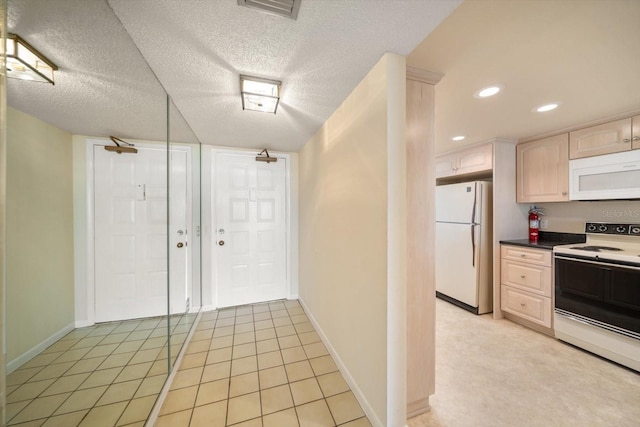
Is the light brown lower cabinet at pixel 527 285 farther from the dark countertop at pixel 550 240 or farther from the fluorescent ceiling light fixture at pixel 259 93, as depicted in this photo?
the fluorescent ceiling light fixture at pixel 259 93

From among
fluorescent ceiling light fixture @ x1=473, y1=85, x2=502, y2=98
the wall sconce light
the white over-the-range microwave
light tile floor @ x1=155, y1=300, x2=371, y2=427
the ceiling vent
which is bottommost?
light tile floor @ x1=155, y1=300, x2=371, y2=427

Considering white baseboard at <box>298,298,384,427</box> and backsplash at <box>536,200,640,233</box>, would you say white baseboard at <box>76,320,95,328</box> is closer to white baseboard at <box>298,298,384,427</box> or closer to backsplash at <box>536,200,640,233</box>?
white baseboard at <box>298,298,384,427</box>

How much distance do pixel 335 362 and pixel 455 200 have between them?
8.38 ft

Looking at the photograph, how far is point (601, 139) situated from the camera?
2.07 meters

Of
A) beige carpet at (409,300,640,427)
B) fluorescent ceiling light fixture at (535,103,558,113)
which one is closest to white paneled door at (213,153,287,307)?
beige carpet at (409,300,640,427)

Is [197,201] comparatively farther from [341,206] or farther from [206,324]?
[341,206]

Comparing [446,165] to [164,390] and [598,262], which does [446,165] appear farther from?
[164,390]

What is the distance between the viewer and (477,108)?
6.14 ft

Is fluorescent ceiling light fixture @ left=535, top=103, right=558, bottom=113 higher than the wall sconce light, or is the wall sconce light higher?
fluorescent ceiling light fixture @ left=535, top=103, right=558, bottom=113

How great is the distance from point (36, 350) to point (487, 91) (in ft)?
9.31

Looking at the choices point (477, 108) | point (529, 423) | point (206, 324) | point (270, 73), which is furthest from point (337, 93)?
point (206, 324)

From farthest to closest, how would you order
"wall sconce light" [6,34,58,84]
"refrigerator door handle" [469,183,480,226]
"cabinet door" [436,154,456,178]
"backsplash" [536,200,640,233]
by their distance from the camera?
"cabinet door" [436,154,456,178] < "refrigerator door handle" [469,183,480,226] < "backsplash" [536,200,640,233] < "wall sconce light" [6,34,58,84]

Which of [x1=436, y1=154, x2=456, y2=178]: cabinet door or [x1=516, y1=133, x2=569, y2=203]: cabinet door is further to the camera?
[x1=436, y1=154, x2=456, y2=178]: cabinet door

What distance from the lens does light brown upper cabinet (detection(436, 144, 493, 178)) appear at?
2.70 metres
